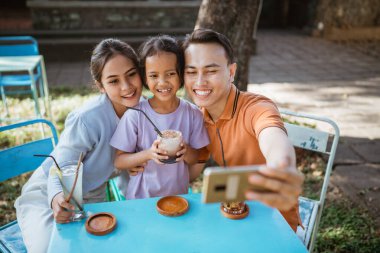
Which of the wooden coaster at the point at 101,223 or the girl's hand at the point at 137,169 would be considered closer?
the wooden coaster at the point at 101,223

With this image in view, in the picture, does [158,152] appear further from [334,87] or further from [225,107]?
[334,87]

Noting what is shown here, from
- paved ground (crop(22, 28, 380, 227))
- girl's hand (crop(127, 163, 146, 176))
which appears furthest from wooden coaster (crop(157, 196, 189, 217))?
paved ground (crop(22, 28, 380, 227))

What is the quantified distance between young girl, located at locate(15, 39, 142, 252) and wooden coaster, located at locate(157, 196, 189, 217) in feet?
1.83

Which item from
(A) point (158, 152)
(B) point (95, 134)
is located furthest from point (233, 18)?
(A) point (158, 152)

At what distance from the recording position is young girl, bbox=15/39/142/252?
189cm

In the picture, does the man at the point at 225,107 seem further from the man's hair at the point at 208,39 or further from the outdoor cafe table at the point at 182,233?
the outdoor cafe table at the point at 182,233

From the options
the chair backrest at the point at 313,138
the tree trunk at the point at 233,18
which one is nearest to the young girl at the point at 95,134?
the chair backrest at the point at 313,138

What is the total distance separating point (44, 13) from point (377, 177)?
8.05 metres

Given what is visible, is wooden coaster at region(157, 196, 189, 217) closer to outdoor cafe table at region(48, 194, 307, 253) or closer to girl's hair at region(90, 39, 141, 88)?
outdoor cafe table at region(48, 194, 307, 253)

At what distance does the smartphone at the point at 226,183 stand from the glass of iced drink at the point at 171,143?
666 millimetres

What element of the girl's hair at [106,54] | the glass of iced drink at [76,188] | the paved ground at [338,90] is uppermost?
the girl's hair at [106,54]

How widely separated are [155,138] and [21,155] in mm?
903

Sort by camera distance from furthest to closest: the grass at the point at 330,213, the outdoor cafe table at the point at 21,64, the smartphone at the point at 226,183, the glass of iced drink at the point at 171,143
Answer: the outdoor cafe table at the point at 21,64, the grass at the point at 330,213, the glass of iced drink at the point at 171,143, the smartphone at the point at 226,183

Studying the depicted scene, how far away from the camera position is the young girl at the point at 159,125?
1.89 m
